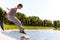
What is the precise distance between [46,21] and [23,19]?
1107cm

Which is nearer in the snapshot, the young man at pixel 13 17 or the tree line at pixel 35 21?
the young man at pixel 13 17

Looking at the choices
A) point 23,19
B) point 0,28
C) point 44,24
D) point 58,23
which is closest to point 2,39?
point 0,28

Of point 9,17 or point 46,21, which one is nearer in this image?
point 9,17

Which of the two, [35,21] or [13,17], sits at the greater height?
[13,17]

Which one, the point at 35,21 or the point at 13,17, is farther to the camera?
the point at 35,21

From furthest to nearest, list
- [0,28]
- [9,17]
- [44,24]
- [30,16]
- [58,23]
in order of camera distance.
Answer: [58,23]
[44,24]
[30,16]
[0,28]
[9,17]

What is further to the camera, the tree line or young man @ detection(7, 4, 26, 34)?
the tree line

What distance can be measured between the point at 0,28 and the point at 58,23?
44.2 m

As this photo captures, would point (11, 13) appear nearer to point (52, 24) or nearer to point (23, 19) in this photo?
point (23, 19)

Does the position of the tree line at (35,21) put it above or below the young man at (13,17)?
below

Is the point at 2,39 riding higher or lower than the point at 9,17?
lower

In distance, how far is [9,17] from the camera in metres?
5.50

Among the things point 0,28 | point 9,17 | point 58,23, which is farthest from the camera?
point 58,23

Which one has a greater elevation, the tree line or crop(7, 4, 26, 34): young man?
crop(7, 4, 26, 34): young man
